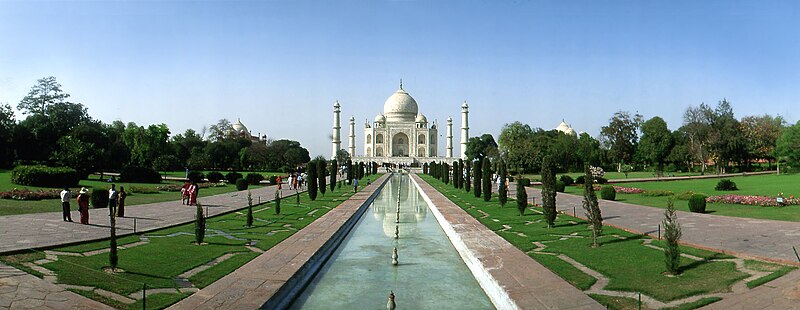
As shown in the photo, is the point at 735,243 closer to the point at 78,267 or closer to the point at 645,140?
the point at 78,267

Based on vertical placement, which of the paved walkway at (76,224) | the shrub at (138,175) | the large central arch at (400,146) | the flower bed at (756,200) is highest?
the large central arch at (400,146)

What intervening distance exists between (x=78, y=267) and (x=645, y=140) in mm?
47909

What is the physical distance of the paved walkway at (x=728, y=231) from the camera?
7450 mm

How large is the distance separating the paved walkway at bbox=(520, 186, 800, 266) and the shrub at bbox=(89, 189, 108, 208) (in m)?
12.4

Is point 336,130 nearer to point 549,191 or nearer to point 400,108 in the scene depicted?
point 400,108

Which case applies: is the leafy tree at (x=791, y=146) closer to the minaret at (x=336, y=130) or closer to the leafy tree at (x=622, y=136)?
the leafy tree at (x=622, y=136)

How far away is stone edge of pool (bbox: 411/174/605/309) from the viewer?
5.29 meters

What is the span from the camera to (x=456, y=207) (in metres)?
15.6

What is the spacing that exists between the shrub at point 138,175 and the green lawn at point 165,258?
16069 mm

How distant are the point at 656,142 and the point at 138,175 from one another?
40.2m

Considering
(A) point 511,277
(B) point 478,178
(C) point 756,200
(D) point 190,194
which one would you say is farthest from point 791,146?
(A) point 511,277

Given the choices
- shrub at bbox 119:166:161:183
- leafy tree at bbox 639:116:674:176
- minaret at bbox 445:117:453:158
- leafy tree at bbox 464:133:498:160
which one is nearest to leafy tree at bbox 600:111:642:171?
leafy tree at bbox 639:116:674:176

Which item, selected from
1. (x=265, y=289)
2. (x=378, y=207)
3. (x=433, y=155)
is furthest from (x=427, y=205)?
(x=433, y=155)

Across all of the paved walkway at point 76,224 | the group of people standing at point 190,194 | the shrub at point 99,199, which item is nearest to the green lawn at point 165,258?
the paved walkway at point 76,224
